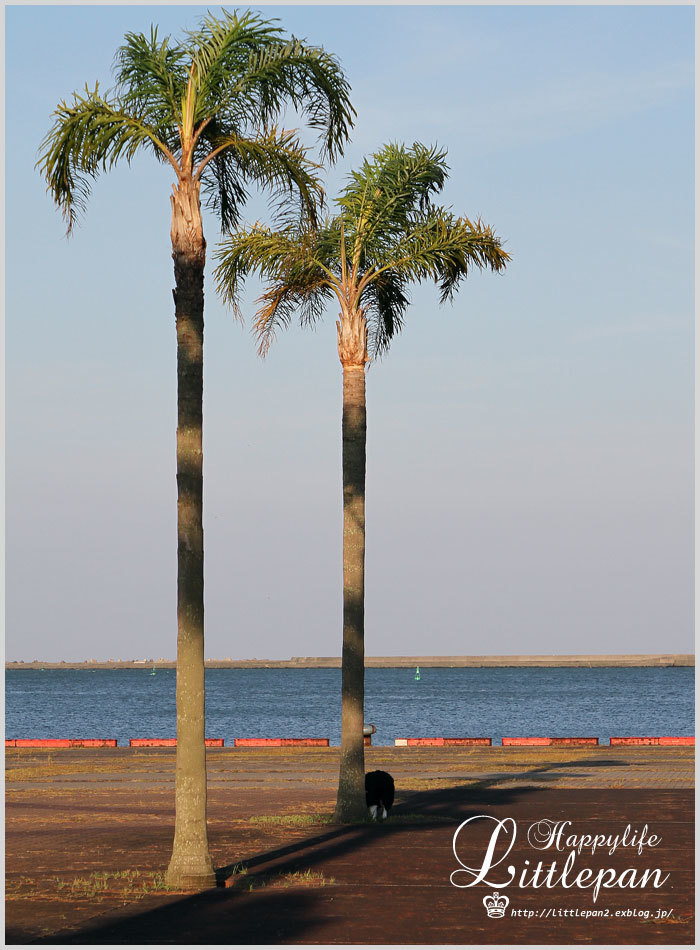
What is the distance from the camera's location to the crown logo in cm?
1427

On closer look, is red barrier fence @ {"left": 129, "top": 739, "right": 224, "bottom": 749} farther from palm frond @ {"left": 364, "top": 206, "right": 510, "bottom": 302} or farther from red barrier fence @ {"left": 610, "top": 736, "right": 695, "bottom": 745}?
palm frond @ {"left": 364, "top": 206, "right": 510, "bottom": 302}

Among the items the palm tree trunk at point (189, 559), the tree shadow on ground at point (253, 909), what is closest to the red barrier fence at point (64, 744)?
the tree shadow on ground at point (253, 909)

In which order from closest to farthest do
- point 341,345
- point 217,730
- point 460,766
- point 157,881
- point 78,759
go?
point 157,881, point 341,345, point 460,766, point 78,759, point 217,730

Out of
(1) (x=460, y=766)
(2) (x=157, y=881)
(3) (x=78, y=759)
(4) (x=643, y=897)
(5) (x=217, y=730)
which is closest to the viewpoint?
(4) (x=643, y=897)

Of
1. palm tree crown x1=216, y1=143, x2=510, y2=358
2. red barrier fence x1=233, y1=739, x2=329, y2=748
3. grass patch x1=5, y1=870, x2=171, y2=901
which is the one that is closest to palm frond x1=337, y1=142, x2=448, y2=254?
palm tree crown x1=216, y1=143, x2=510, y2=358

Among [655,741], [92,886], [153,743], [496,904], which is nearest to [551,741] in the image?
[655,741]

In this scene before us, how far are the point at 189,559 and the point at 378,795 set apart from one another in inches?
333

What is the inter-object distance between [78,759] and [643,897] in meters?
31.3

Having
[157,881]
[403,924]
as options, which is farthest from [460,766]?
[403,924]

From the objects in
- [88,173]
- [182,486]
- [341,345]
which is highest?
[88,173]

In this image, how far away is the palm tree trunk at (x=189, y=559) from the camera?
16.4 meters

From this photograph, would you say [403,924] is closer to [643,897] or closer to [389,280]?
[643,897]

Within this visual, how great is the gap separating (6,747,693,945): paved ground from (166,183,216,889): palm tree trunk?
1.86 feet

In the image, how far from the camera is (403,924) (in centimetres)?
1360
